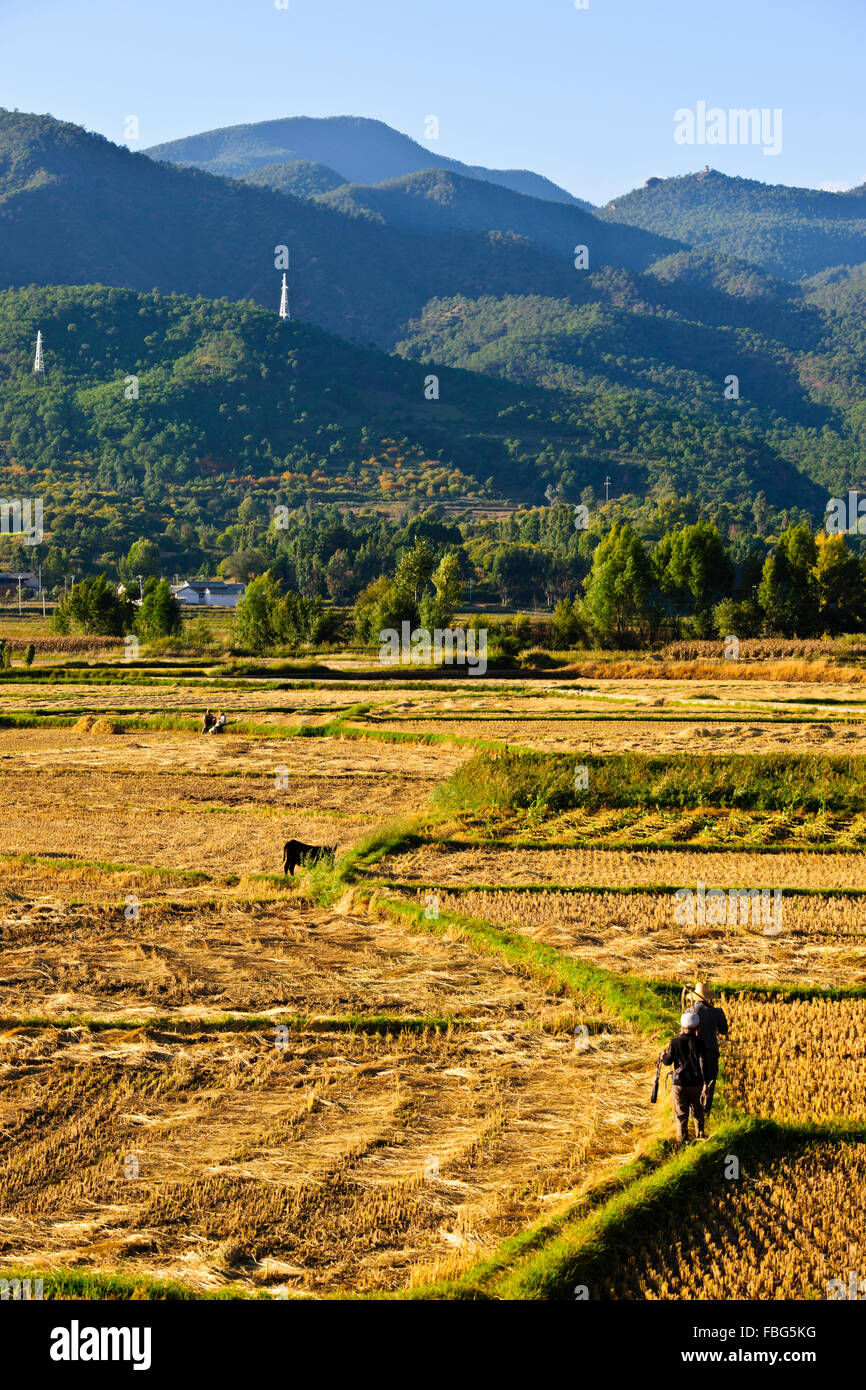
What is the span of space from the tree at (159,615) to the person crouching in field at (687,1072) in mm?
87038

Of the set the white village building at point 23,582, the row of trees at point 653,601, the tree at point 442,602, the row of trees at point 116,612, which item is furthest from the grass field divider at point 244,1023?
the white village building at point 23,582

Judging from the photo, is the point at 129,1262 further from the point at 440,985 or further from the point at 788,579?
the point at 788,579

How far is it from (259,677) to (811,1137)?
2322 inches

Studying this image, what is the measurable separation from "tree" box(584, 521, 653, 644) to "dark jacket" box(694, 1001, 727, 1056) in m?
79.9

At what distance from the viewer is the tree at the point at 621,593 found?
90.4 m

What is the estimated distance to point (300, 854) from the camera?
23.7 m

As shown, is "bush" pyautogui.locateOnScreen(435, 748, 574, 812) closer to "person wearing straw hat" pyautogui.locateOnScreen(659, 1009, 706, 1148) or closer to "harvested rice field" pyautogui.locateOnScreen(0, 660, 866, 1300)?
"harvested rice field" pyautogui.locateOnScreen(0, 660, 866, 1300)

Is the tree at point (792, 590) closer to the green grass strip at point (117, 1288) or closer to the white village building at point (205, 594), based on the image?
the white village building at point (205, 594)

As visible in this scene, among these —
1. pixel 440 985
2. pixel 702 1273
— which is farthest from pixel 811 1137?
pixel 440 985

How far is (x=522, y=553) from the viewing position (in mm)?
160000

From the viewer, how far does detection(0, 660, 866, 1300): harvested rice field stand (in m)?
9.97

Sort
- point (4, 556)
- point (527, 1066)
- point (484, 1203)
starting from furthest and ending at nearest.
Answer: point (4, 556) → point (527, 1066) → point (484, 1203)

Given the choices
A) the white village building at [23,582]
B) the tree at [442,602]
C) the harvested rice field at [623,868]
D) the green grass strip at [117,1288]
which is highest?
the white village building at [23,582]

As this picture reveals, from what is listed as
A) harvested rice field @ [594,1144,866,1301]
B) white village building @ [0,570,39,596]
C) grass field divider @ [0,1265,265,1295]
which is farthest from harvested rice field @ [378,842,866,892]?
white village building @ [0,570,39,596]
